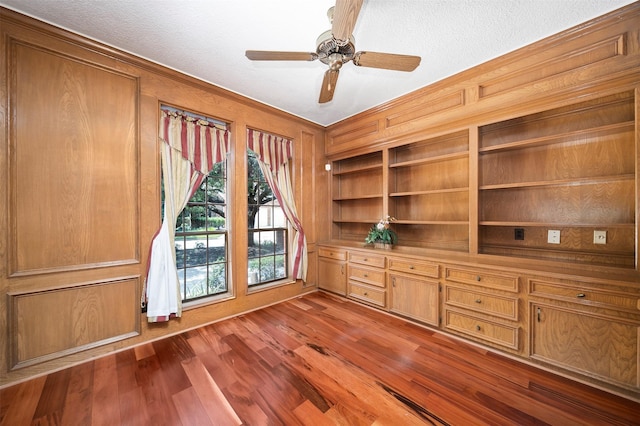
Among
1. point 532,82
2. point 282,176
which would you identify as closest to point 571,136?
point 532,82

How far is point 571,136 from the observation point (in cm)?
231

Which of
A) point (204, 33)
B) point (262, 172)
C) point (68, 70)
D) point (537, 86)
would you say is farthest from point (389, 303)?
point (68, 70)

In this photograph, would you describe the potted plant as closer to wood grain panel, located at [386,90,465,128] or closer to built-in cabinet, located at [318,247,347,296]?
built-in cabinet, located at [318,247,347,296]

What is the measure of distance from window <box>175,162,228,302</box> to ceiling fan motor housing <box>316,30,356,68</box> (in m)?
1.99

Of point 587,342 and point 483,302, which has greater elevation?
point 483,302

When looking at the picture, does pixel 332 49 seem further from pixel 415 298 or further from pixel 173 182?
pixel 415 298

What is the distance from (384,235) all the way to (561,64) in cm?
236

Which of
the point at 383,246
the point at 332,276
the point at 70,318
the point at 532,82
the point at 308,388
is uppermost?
the point at 532,82

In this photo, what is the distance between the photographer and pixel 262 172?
11.6ft

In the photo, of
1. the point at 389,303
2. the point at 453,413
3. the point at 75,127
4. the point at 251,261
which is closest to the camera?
the point at 453,413

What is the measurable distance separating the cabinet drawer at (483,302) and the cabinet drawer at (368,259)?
84cm

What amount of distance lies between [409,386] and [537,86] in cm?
282

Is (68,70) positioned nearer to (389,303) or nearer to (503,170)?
(389,303)

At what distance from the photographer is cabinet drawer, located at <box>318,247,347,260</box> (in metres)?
3.70
